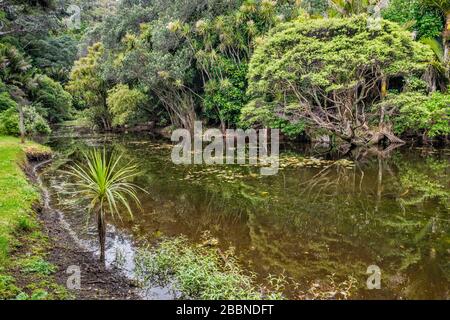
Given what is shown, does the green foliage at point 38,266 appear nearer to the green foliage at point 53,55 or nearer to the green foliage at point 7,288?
the green foliage at point 7,288

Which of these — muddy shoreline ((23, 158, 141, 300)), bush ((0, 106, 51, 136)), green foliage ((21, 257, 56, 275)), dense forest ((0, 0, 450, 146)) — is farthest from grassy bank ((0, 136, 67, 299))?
bush ((0, 106, 51, 136))

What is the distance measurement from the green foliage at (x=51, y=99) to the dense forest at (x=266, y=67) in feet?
0.79

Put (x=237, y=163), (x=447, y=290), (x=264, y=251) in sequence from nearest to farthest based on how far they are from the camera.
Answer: (x=447, y=290), (x=264, y=251), (x=237, y=163)

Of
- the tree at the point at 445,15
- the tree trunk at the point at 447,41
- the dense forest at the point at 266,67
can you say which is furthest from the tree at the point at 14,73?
the tree trunk at the point at 447,41

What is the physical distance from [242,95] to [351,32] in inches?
388

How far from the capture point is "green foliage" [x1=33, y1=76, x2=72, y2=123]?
118 feet

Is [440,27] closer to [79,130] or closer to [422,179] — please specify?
[422,179]

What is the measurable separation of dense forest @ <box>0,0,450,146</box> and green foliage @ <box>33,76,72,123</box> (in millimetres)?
241

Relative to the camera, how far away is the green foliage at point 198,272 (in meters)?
5.56

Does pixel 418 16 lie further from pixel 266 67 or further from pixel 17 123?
pixel 17 123

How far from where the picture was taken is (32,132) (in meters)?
25.7

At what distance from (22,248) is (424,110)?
18.3 metres

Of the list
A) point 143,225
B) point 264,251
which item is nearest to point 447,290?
point 264,251
